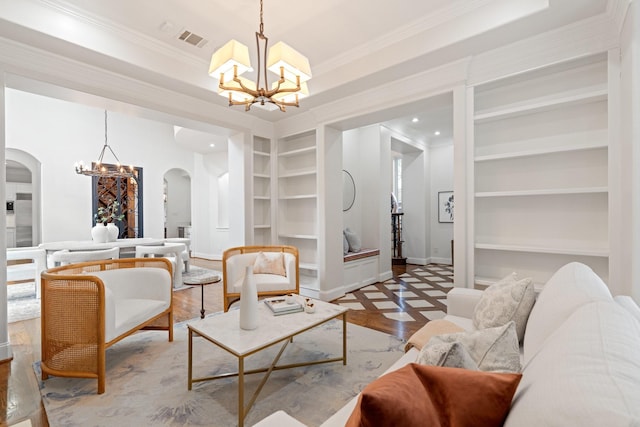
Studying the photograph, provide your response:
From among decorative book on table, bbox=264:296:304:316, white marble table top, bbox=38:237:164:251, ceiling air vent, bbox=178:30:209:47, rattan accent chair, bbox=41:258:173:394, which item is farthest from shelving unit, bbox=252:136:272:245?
rattan accent chair, bbox=41:258:173:394

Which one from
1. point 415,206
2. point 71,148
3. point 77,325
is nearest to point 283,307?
point 77,325

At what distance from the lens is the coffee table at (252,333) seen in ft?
5.61

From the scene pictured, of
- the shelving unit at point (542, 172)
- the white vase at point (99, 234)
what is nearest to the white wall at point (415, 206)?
the shelving unit at point (542, 172)

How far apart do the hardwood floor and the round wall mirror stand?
4.78ft

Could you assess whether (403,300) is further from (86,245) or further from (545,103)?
(86,245)

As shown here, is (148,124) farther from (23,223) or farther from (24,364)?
(24,364)

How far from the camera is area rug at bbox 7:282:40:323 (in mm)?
3559

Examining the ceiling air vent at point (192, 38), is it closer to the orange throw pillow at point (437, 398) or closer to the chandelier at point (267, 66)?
the chandelier at point (267, 66)

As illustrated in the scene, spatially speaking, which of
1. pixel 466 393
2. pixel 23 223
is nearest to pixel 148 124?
pixel 23 223

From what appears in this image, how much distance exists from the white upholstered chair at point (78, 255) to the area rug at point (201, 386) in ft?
6.66

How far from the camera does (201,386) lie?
2.11 m

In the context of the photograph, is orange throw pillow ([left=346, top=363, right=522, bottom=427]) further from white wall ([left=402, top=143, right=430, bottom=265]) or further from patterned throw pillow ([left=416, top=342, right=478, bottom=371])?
white wall ([left=402, top=143, right=430, bottom=265])

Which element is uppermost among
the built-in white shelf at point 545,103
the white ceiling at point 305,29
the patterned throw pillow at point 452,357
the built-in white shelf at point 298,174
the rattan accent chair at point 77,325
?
the white ceiling at point 305,29

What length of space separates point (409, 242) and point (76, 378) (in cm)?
646
